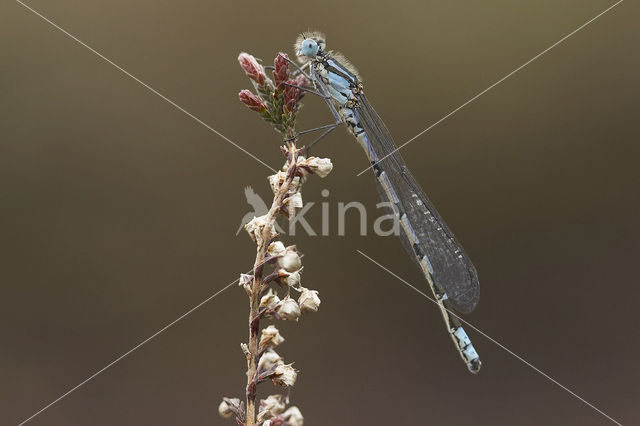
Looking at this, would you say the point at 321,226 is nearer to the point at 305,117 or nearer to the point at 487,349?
the point at 305,117

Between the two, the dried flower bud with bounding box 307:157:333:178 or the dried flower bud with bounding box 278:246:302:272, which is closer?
the dried flower bud with bounding box 278:246:302:272

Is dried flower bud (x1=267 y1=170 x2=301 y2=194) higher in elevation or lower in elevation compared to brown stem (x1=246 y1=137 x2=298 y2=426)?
higher

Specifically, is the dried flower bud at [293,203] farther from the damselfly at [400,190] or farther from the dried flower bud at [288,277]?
the damselfly at [400,190]

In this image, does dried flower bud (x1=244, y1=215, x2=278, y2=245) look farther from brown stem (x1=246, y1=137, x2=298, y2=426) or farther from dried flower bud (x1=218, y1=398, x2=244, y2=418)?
dried flower bud (x1=218, y1=398, x2=244, y2=418)

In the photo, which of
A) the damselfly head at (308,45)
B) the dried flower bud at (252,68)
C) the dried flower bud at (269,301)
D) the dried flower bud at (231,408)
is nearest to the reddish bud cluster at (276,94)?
the dried flower bud at (252,68)

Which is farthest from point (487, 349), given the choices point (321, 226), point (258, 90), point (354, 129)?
point (258, 90)

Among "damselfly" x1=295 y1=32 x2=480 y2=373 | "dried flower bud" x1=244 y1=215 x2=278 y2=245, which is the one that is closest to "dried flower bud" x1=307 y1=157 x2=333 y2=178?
"dried flower bud" x1=244 y1=215 x2=278 y2=245

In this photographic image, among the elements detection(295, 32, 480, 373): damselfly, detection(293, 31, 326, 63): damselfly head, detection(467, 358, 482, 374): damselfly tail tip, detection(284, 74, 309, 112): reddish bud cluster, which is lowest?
detection(467, 358, 482, 374): damselfly tail tip
